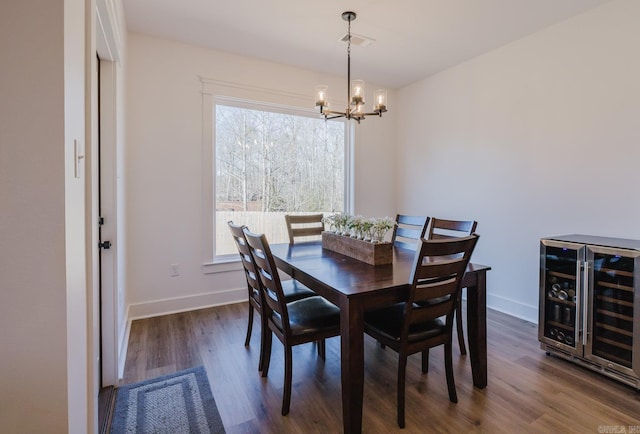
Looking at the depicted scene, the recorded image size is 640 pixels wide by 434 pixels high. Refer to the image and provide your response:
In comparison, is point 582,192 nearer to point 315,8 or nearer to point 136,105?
point 315,8

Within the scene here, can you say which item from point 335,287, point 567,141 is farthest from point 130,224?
point 567,141

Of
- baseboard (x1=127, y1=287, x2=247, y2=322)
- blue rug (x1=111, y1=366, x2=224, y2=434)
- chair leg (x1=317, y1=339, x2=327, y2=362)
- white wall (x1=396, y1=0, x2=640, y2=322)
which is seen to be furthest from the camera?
baseboard (x1=127, y1=287, x2=247, y2=322)

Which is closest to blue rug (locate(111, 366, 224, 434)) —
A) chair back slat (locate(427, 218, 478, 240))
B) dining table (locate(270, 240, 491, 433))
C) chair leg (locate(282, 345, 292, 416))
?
chair leg (locate(282, 345, 292, 416))

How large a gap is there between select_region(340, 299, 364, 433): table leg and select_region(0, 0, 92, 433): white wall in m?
1.03

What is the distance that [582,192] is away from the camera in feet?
8.79

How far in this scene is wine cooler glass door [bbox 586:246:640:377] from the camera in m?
2.00

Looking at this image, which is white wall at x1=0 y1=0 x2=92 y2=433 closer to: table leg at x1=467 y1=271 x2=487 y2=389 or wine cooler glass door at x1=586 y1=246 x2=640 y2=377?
table leg at x1=467 y1=271 x2=487 y2=389

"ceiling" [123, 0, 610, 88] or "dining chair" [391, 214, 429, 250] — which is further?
"dining chair" [391, 214, 429, 250]

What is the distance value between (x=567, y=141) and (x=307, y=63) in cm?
275

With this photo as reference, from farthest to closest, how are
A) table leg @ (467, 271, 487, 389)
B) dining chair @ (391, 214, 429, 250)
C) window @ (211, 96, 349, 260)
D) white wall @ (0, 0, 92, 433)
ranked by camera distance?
1. window @ (211, 96, 349, 260)
2. dining chair @ (391, 214, 429, 250)
3. table leg @ (467, 271, 487, 389)
4. white wall @ (0, 0, 92, 433)

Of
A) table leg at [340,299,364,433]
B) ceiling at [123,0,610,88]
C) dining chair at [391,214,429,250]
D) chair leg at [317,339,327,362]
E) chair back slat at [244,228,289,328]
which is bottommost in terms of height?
chair leg at [317,339,327,362]

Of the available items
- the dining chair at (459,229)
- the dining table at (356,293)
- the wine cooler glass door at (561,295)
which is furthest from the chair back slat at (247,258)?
the wine cooler glass door at (561,295)

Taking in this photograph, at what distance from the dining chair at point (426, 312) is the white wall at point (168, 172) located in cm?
220

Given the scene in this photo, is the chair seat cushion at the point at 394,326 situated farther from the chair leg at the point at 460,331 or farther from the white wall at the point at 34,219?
the white wall at the point at 34,219
